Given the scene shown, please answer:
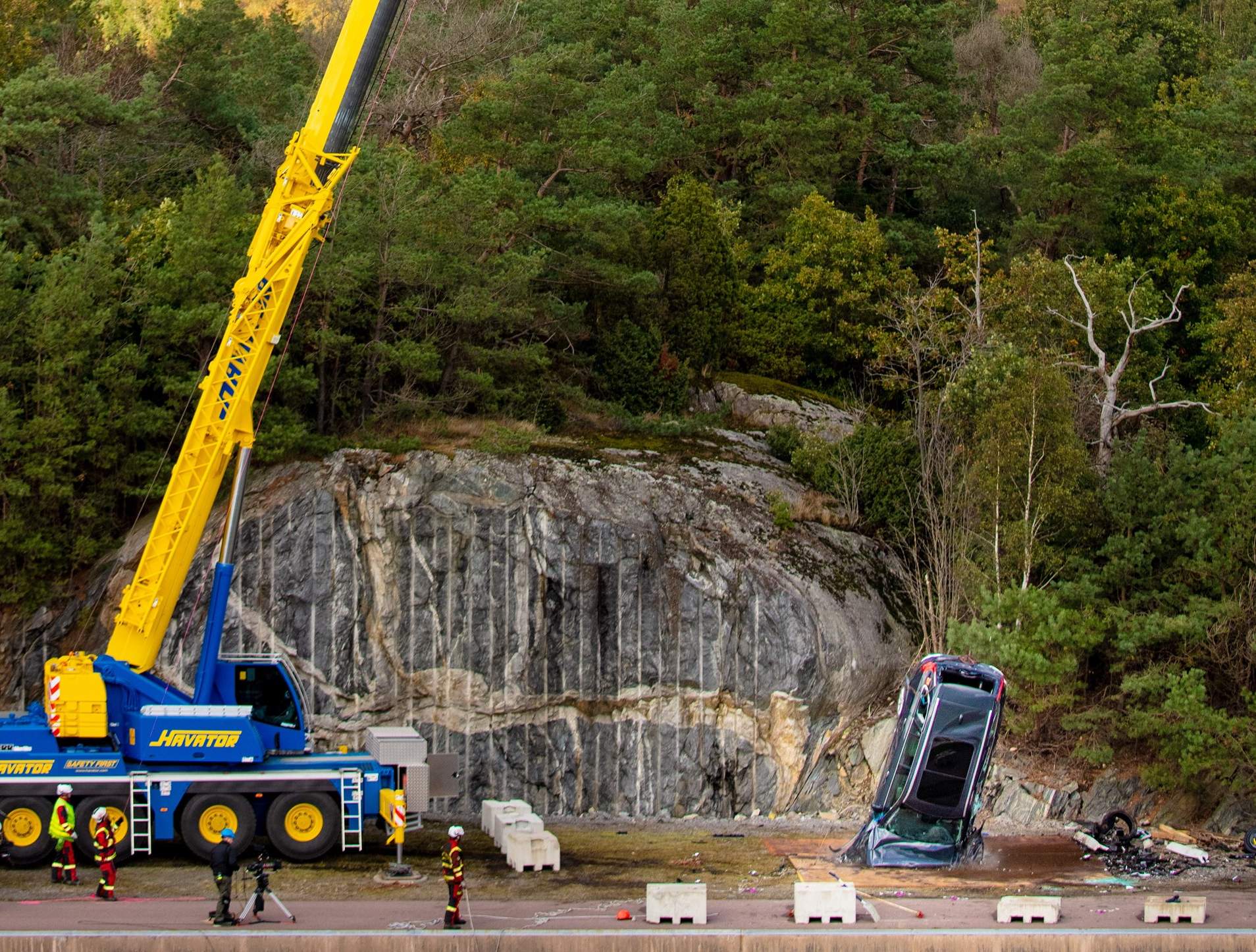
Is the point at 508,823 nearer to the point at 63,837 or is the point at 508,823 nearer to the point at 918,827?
the point at 918,827

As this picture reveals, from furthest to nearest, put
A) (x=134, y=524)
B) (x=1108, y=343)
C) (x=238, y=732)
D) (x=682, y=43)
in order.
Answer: (x=682, y=43), (x=1108, y=343), (x=134, y=524), (x=238, y=732)

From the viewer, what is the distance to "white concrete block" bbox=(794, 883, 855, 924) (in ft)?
64.2

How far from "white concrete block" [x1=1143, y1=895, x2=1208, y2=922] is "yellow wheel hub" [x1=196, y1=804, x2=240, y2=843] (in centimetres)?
1220

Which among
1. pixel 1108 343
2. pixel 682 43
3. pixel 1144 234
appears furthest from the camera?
pixel 682 43

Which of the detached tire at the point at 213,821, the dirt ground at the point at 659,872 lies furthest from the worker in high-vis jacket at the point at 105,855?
the detached tire at the point at 213,821

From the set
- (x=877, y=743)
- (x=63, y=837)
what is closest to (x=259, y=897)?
(x=63, y=837)

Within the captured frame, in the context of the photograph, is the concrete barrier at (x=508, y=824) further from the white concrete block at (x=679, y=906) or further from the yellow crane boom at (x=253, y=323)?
the yellow crane boom at (x=253, y=323)

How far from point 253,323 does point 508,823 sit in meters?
8.36

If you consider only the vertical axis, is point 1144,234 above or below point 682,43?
below

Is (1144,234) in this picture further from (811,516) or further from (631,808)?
(631,808)

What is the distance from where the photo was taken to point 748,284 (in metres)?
42.6

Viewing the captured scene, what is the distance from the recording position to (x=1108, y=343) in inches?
1539

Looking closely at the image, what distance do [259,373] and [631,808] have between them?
1075cm

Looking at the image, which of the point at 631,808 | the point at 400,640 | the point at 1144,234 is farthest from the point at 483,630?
the point at 1144,234
